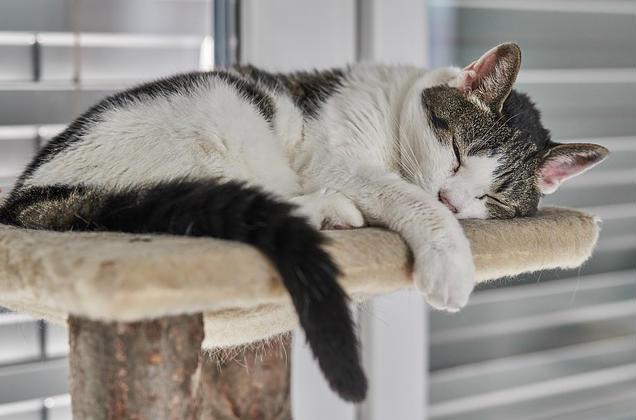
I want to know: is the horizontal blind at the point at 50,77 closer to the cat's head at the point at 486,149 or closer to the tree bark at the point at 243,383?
the tree bark at the point at 243,383

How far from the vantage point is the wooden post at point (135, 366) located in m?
0.99

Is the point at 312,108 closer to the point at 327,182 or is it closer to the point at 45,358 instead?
the point at 327,182

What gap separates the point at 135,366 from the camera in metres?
0.99

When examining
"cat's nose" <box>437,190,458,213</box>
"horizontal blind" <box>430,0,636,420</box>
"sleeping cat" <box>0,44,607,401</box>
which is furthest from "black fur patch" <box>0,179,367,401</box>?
"horizontal blind" <box>430,0,636,420</box>

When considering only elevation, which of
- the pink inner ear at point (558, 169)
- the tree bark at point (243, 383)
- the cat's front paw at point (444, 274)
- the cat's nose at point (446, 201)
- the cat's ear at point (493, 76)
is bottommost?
the tree bark at point (243, 383)

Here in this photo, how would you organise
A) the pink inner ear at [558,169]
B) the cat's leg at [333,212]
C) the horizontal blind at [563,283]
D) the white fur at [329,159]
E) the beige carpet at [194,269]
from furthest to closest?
the horizontal blind at [563,283] → the pink inner ear at [558,169] → the cat's leg at [333,212] → the white fur at [329,159] → the beige carpet at [194,269]

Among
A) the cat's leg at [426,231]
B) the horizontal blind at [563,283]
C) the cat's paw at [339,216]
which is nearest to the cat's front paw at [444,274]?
the cat's leg at [426,231]

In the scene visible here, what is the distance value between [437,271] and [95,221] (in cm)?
56

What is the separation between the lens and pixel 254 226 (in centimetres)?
92

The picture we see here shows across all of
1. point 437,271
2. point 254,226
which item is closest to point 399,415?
point 437,271

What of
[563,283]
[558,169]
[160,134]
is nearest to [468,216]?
[558,169]

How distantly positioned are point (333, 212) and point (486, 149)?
0.35 m

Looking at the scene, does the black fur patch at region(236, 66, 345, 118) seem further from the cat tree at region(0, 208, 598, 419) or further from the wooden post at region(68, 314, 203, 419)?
the wooden post at region(68, 314, 203, 419)

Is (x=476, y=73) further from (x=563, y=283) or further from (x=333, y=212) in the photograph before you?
(x=563, y=283)
